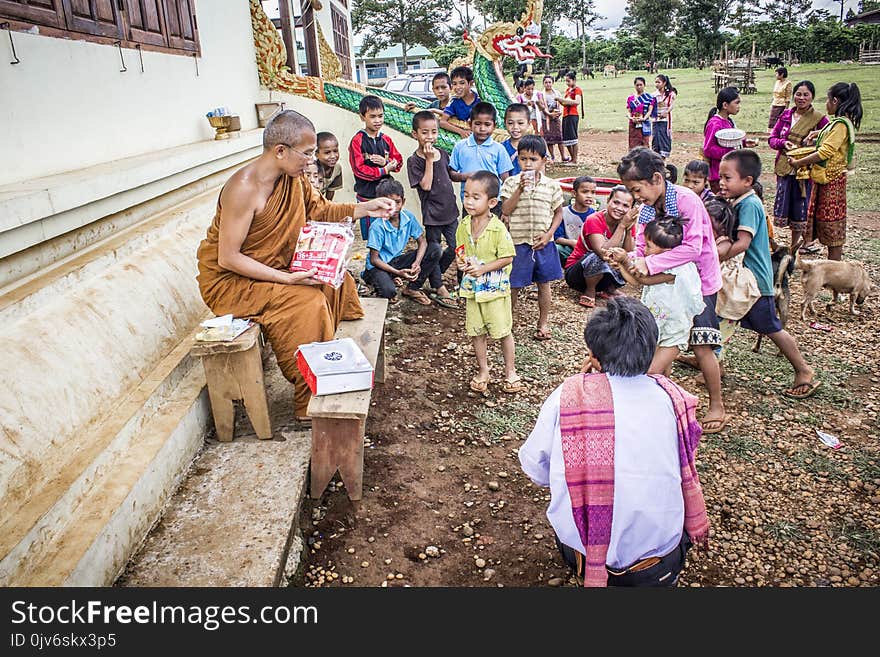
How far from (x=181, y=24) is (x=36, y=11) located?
197cm

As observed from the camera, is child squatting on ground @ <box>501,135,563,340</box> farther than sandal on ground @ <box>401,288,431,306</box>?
No

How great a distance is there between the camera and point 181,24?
473cm

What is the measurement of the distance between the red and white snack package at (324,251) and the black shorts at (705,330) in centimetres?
197

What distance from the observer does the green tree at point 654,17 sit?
172 feet

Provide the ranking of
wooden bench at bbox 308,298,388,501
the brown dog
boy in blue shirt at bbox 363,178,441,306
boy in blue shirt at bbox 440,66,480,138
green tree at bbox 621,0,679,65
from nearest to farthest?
wooden bench at bbox 308,298,388,501 < the brown dog < boy in blue shirt at bbox 363,178,441,306 < boy in blue shirt at bbox 440,66,480,138 < green tree at bbox 621,0,679,65

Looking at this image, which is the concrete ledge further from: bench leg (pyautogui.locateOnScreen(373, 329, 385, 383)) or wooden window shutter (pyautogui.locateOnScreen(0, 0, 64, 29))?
wooden window shutter (pyautogui.locateOnScreen(0, 0, 64, 29))

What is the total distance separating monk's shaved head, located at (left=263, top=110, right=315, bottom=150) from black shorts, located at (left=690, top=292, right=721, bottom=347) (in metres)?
2.32

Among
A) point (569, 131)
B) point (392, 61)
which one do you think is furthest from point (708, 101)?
point (392, 61)

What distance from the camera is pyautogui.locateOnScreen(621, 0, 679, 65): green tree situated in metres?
52.3

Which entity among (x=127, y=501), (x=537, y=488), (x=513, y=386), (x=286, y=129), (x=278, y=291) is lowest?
(x=537, y=488)

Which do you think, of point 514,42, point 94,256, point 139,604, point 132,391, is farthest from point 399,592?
point 514,42

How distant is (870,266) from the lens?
6223mm

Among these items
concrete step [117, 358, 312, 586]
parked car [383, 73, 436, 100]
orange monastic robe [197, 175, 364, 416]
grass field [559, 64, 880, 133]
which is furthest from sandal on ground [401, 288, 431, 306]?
parked car [383, 73, 436, 100]

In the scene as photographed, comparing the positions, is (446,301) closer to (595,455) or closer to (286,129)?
(286,129)
